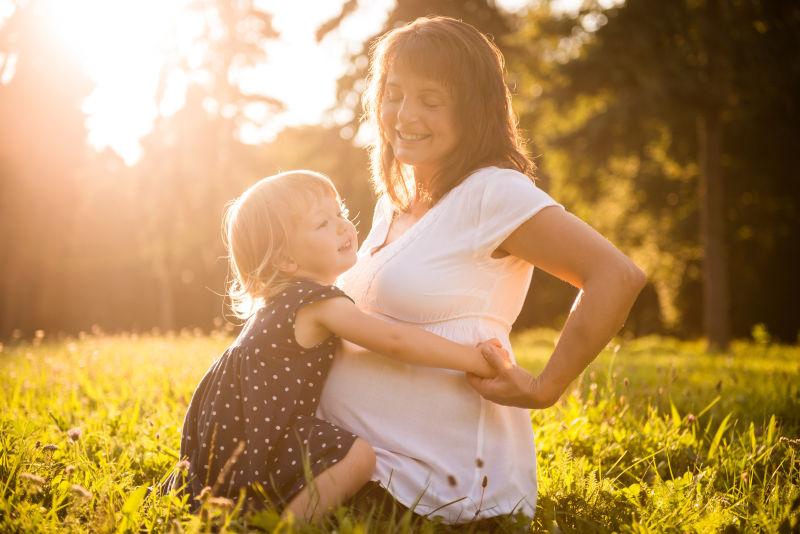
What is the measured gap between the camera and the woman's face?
2.97 m

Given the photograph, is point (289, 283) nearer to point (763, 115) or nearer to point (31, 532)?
point (31, 532)

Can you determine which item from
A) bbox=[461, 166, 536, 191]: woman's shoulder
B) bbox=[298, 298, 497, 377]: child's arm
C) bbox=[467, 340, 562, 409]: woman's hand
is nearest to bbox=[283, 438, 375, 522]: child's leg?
bbox=[298, 298, 497, 377]: child's arm

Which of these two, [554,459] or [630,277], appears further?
[554,459]

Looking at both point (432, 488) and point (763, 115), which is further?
point (763, 115)

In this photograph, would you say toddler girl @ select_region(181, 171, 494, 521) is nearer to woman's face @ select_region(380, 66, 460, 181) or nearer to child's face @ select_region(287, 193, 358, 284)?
child's face @ select_region(287, 193, 358, 284)

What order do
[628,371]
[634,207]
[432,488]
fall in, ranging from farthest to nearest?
1. [634,207]
2. [628,371]
3. [432,488]

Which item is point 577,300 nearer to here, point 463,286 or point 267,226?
point 463,286

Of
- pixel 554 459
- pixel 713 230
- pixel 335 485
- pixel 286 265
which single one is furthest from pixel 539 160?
pixel 335 485

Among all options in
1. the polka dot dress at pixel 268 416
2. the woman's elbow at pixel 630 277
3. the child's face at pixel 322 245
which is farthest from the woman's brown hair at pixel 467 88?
the polka dot dress at pixel 268 416

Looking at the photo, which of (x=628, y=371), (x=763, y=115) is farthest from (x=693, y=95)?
(x=628, y=371)

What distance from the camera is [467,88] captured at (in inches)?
115

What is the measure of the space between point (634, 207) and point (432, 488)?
17380 millimetres

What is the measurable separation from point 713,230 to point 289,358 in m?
12.6

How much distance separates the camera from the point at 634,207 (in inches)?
738
